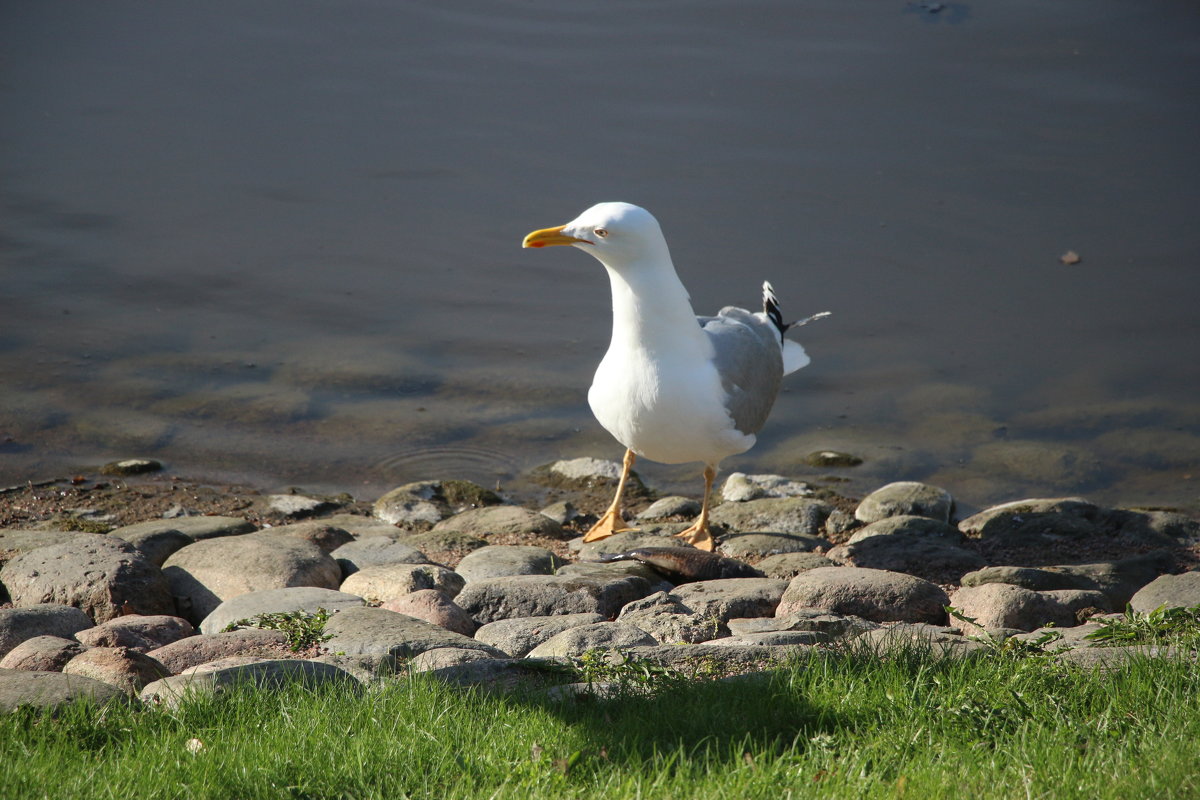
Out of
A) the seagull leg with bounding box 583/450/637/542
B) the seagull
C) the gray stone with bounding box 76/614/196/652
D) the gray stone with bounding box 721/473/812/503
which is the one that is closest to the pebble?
the gray stone with bounding box 76/614/196/652

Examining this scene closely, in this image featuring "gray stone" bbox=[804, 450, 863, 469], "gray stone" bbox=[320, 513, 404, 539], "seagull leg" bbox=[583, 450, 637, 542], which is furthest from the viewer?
"gray stone" bbox=[804, 450, 863, 469]

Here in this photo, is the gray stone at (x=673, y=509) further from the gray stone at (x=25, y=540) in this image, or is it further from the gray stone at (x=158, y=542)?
the gray stone at (x=25, y=540)

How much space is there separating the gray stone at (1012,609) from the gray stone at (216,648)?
2607 millimetres

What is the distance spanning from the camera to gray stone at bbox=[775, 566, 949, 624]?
4.50 m

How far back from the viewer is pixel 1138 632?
386cm

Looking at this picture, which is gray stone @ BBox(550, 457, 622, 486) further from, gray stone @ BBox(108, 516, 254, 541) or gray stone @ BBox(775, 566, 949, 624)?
gray stone @ BBox(775, 566, 949, 624)

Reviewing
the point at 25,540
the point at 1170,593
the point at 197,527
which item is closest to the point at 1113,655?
the point at 1170,593

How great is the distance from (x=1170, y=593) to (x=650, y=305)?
8.71ft

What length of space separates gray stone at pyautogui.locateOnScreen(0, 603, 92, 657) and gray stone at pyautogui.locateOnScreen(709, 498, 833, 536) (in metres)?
3.57

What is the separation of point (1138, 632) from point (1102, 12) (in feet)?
35.9

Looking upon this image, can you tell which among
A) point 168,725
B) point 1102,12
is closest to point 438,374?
point 168,725

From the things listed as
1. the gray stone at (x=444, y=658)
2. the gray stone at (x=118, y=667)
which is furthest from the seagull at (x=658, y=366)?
the gray stone at (x=118, y=667)

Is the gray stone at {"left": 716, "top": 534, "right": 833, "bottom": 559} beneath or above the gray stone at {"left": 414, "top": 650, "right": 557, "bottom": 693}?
beneath

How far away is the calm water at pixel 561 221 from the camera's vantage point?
308 inches
